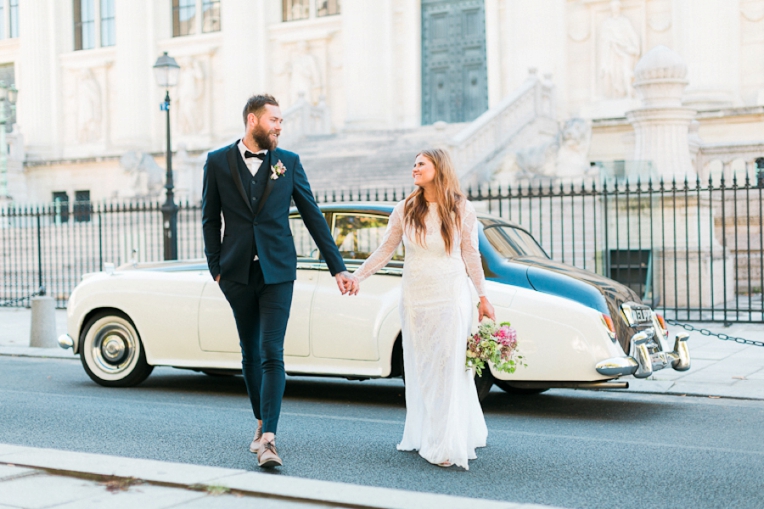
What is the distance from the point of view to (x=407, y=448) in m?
5.93

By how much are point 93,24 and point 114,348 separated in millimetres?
33877

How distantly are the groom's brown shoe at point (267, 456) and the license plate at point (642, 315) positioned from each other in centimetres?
324

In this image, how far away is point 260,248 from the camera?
544 cm

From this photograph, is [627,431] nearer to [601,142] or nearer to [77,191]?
[601,142]

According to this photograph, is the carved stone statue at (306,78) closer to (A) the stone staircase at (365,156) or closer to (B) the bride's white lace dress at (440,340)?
(A) the stone staircase at (365,156)

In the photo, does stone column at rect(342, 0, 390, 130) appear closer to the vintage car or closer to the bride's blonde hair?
the vintage car

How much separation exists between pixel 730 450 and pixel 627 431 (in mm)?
820

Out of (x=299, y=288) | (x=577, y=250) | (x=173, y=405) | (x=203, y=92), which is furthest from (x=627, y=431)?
(x=203, y=92)

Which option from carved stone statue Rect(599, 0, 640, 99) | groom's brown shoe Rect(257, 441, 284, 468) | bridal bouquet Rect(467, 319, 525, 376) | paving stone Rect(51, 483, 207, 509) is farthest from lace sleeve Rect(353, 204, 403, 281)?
carved stone statue Rect(599, 0, 640, 99)

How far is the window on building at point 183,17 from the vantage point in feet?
124

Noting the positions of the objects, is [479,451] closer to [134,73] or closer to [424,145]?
[424,145]

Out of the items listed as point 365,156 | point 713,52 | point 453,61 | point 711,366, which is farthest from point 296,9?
point 711,366

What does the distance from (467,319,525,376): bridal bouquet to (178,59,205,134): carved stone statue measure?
32169mm

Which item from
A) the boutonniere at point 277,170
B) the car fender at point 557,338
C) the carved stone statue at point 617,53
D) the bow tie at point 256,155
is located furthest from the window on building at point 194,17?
the boutonniere at point 277,170
